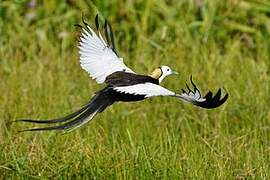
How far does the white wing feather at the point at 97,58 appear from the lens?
1.64 meters

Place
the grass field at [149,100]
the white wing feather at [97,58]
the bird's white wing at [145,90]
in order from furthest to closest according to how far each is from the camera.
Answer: the grass field at [149,100]
the white wing feather at [97,58]
the bird's white wing at [145,90]

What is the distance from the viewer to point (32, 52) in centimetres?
390

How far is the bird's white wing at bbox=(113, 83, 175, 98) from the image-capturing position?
1.54 m

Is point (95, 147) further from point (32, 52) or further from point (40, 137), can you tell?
point (32, 52)

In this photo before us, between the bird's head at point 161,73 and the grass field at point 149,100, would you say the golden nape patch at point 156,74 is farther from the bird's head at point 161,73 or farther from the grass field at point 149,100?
the grass field at point 149,100

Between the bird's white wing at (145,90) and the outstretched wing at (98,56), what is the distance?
0.18ft

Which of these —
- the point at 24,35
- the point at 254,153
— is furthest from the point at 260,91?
the point at 24,35

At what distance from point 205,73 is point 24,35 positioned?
98 centimetres

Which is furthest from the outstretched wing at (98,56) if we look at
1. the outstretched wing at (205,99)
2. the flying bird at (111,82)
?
the outstretched wing at (205,99)

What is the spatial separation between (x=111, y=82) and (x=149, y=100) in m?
1.67

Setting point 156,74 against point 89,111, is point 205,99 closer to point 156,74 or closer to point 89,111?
point 156,74

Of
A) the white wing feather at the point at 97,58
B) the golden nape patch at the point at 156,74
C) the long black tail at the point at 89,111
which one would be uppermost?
the white wing feather at the point at 97,58

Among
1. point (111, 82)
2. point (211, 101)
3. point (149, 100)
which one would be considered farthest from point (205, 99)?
point (149, 100)

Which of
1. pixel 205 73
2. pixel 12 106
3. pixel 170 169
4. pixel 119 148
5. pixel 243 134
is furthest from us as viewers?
pixel 205 73
